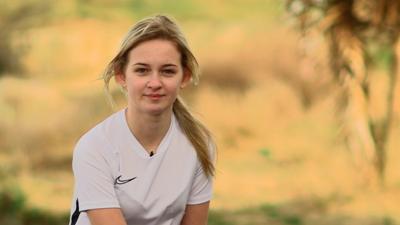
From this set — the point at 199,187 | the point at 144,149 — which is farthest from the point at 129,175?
the point at 199,187

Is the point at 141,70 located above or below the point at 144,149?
above

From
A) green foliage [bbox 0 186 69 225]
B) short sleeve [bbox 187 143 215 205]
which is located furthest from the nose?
green foliage [bbox 0 186 69 225]

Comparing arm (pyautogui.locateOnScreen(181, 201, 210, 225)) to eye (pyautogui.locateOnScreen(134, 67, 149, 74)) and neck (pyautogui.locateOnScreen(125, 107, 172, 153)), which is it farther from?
eye (pyautogui.locateOnScreen(134, 67, 149, 74))

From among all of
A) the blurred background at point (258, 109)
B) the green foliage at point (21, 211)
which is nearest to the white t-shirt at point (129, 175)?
the blurred background at point (258, 109)

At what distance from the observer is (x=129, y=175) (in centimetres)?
210

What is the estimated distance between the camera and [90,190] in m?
2.07

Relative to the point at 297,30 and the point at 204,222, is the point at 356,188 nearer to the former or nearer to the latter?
the point at 297,30

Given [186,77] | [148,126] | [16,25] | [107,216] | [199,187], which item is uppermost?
[16,25]

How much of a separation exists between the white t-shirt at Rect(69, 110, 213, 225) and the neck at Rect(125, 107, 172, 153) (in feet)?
0.04

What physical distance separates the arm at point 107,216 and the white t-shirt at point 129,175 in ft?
0.04

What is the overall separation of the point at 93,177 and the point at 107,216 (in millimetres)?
87

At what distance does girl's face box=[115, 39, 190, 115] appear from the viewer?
2055mm

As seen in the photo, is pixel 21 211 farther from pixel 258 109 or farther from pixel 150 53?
pixel 150 53

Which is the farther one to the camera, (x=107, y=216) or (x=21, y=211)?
(x=21, y=211)
